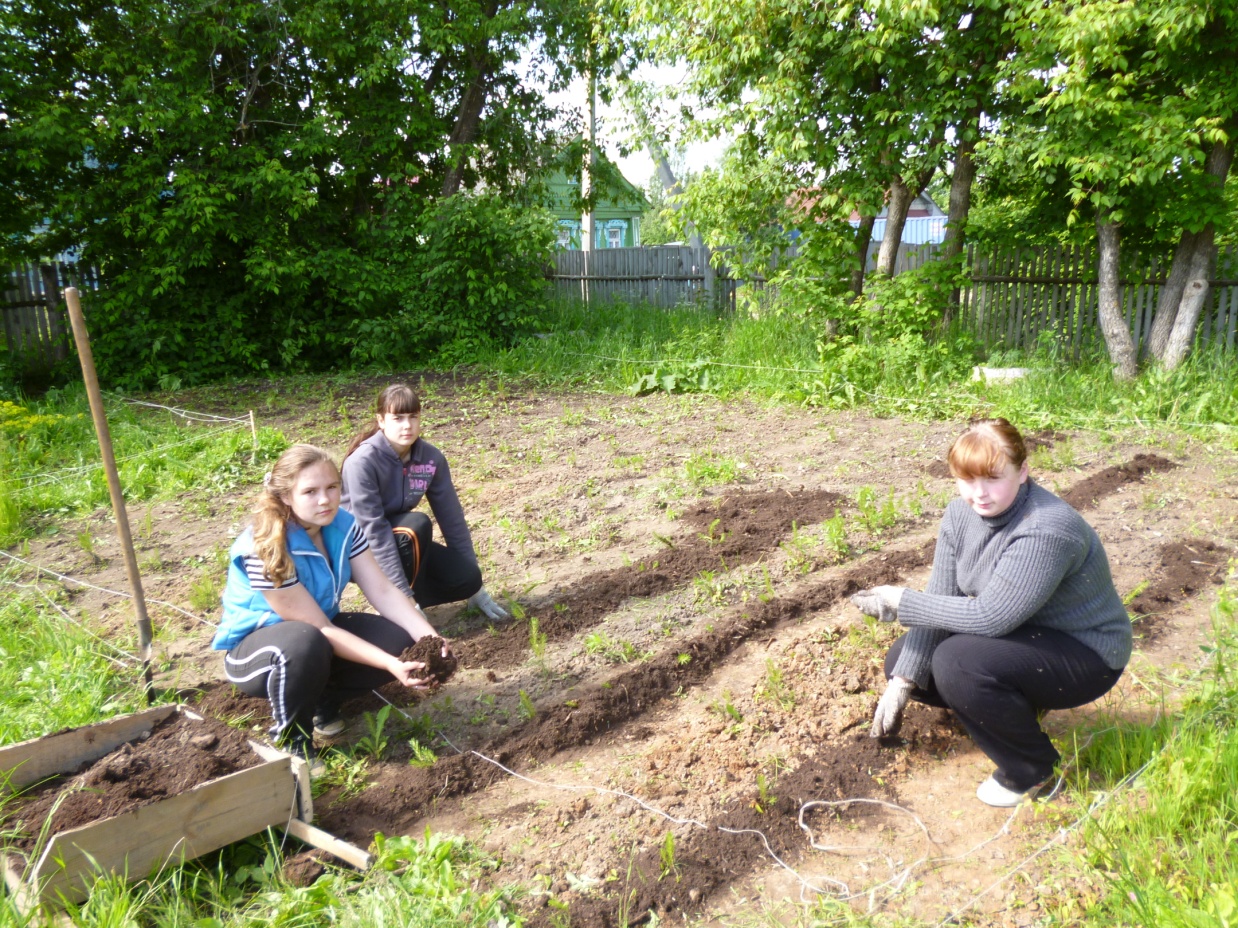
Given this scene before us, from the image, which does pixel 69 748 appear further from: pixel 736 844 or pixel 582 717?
pixel 736 844

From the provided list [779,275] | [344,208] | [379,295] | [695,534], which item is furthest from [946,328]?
[344,208]

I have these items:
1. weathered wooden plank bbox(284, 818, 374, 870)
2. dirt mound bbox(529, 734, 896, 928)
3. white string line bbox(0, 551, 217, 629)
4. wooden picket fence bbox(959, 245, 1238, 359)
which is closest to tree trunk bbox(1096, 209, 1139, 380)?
wooden picket fence bbox(959, 245, 1238, 359)

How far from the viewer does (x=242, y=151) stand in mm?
11547

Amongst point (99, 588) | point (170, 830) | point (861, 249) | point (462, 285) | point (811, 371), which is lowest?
point (99, 588)

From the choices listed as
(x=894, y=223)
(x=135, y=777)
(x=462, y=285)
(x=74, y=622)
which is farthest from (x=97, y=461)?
(x=894, y=223)

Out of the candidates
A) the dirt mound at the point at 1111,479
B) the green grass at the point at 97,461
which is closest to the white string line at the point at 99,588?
the green grass at the point at 97,461

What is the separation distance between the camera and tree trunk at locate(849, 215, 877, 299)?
1003 centimetres

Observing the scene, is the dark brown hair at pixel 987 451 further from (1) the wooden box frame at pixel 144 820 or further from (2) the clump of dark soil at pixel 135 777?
(2) the clump of dark soil at pixel 135 777

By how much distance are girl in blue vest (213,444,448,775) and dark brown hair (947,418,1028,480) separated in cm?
186

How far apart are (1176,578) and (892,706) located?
91.5 inches

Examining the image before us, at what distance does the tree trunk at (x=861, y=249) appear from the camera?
10031 millimetres

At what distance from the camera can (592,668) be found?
390 cm

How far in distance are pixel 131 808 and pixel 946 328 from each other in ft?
31.4

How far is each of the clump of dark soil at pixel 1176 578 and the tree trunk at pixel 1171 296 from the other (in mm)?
4689
